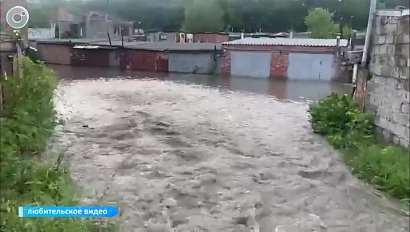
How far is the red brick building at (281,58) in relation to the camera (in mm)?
17484

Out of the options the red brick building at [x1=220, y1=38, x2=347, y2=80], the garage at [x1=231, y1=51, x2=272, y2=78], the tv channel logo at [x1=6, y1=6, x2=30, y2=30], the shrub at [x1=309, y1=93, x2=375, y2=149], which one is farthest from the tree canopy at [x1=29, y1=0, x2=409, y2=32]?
the tv channel logo at [x1=6, y1=6, x2=30, y2=30]

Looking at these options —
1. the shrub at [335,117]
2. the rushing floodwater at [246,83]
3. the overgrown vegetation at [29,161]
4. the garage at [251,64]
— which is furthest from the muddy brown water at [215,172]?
the garage at [251,64]

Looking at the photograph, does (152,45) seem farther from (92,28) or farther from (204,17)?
(92,28)

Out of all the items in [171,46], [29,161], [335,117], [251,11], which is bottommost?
[29,161]

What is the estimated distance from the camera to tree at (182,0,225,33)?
54.6ft

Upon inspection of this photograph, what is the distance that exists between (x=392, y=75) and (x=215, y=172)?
3190 mm

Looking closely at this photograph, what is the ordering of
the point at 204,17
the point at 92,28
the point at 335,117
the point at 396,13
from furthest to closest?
the point at 92,28, the point at 204,17, the point at 335,117, the point at 396,13

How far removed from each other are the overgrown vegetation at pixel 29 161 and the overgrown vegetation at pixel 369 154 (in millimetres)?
2102

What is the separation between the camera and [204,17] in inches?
767

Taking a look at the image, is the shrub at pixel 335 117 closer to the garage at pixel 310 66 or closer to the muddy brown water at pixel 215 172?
the muddy brown water at pixel 215 172

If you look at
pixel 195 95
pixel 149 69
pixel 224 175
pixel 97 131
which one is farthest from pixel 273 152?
pixel 149 69

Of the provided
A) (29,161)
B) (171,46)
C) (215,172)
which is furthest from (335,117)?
(171,46)

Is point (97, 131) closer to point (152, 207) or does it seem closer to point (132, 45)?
point (152, 207)

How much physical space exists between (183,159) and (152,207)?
1.75 metres
